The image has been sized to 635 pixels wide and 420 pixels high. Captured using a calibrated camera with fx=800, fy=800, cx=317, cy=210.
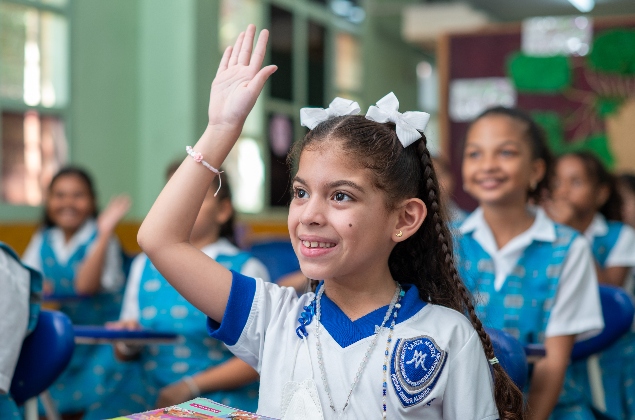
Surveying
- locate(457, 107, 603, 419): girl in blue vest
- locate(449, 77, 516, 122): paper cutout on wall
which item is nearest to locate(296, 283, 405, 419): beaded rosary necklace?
locate(457, 107, 603, 419): girl in blue vest

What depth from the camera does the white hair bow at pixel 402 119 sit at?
4.08 feet

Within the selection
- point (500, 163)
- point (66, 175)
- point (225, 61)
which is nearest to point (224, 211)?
point (500, 163)

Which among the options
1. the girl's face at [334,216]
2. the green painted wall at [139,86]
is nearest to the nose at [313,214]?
the girl's face at [334,216]

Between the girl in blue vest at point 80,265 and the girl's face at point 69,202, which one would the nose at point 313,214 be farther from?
the girl's face at point 69,202

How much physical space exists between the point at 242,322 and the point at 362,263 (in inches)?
8.1

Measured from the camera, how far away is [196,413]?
3.01 feet

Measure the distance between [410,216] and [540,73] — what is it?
521cm

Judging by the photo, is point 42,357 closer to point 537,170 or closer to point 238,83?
point 238,83

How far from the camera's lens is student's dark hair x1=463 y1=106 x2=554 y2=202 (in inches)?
82.7

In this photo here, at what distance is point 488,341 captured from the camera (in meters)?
1.22

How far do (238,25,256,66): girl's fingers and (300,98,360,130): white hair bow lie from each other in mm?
130

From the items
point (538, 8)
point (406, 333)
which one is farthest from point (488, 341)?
point (538, 8)

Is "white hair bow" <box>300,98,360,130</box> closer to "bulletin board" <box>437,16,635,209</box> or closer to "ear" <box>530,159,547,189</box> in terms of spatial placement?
"ear" <box>530,159,547,189</box>

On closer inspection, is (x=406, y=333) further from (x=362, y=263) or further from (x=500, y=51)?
(x=500, y=51)
